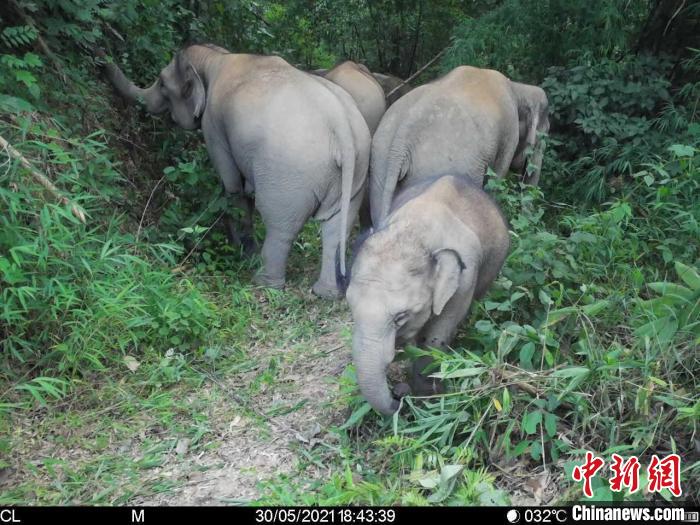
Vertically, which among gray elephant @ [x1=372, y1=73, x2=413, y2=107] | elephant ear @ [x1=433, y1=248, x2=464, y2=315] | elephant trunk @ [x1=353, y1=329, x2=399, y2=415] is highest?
elephant ear @ [x1=433, y1=248, x2=464, y2=315]

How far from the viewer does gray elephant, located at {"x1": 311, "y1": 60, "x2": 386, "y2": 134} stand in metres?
5.61

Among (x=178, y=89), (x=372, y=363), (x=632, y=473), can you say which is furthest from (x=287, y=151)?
(x=632, y=473)

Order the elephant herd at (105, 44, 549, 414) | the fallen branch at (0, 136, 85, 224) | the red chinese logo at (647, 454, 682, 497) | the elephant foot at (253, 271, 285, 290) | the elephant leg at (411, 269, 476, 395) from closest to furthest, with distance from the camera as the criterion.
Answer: the red chinese logo at (647, 454, 682, 497) → the elephant herd at (105, 44, 549, 414) → the elephant leg at (411, 269, 476, 395) → the fallen branch at (0, 136, 85, 224) → the elephant foot at (253, 271, 285, 290)

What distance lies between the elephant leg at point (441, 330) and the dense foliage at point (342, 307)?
0.38 feet

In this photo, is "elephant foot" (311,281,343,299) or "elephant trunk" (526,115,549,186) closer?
"elephant foot" (311,281,343,299)

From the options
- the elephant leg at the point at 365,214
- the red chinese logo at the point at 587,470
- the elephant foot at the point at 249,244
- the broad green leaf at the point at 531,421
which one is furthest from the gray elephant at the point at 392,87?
the red chinese logo at the point at 587,470

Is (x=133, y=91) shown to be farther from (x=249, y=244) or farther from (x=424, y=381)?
(x=424, y=381)

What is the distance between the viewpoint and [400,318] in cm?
295

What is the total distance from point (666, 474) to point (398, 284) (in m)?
1.16

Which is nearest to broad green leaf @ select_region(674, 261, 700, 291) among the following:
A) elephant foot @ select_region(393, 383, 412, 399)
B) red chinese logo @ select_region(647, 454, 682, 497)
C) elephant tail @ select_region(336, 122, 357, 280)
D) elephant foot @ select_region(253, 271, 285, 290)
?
red chinese logo @ select_region(647, 454, 682, 497)

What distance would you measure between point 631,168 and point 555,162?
2.30ft

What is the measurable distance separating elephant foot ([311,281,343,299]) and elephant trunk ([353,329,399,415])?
1.70m

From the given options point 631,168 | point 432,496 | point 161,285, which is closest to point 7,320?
point 161,285

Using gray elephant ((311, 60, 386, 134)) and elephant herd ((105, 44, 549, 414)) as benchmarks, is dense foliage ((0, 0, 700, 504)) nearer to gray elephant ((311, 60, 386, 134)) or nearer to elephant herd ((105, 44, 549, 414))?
elephant herd ((105, 44, 549, 414))
